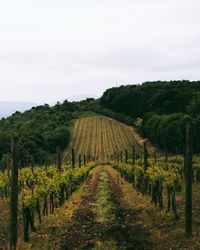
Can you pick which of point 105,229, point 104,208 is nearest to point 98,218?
point 105,229

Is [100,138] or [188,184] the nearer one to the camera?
[188,184]

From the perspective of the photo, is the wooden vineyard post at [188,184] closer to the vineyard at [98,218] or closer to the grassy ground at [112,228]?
the vineyard at [98,218]

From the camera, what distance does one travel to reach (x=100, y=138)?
12050 centimetres

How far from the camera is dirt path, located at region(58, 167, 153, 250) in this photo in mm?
15953

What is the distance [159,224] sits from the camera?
19516 mm

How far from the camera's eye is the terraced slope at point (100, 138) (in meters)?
108

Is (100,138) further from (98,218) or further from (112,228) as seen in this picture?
(112,228)

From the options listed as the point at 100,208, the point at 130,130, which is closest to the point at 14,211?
the point at 100,208

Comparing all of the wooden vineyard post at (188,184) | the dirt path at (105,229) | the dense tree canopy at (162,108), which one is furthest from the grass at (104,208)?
the dense tree canopy at (162,108)


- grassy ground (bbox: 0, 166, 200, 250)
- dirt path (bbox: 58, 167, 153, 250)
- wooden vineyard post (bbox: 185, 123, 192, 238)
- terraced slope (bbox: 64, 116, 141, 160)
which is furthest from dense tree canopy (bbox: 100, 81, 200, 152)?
wooden vineyard post (bbox: 185, 123, 192, 238)

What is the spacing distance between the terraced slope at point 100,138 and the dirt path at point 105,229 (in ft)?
240

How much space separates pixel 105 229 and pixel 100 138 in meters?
102

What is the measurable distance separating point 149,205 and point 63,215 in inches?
244

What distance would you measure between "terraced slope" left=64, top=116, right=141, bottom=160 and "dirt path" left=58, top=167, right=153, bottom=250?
73.0m
